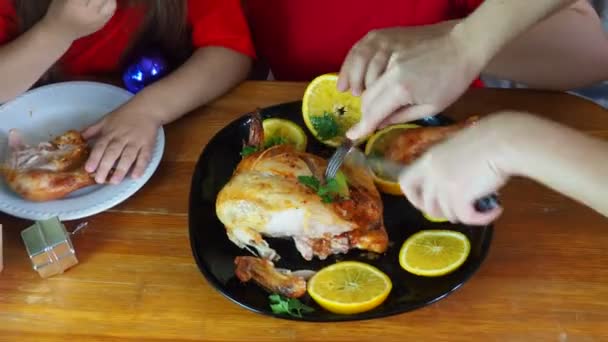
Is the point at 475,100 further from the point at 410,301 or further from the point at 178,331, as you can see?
the point at 178,331

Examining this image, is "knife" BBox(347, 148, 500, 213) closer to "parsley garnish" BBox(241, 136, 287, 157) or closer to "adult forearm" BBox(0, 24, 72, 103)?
"parsley garnish" BBox(241, 136, 287, 157)

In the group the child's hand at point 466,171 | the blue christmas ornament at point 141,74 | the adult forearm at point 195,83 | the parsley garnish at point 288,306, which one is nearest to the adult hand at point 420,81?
the child's hand at point 466,171

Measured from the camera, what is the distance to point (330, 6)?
1.34 m

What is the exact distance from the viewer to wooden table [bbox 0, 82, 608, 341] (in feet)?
2.84

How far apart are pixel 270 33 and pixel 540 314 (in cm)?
81

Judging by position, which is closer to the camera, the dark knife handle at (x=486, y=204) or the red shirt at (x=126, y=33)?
the dark knife handle at (x=486, y=204)

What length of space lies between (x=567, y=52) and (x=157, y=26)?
29.2 inches

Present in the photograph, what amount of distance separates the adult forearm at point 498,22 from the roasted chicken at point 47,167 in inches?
23.6

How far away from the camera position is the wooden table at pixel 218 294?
0.87 m

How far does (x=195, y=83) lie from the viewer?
3.87 feet

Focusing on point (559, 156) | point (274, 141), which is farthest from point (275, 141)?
point (559, 156)

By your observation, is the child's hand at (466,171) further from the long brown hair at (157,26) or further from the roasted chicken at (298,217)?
the long brown hair at (157,26)

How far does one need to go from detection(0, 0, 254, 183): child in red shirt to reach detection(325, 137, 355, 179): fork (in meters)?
0.29

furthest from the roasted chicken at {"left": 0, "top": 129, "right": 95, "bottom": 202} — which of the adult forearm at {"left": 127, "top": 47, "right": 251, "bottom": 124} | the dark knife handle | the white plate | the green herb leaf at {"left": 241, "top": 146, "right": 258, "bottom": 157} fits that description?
the dark knife handle
